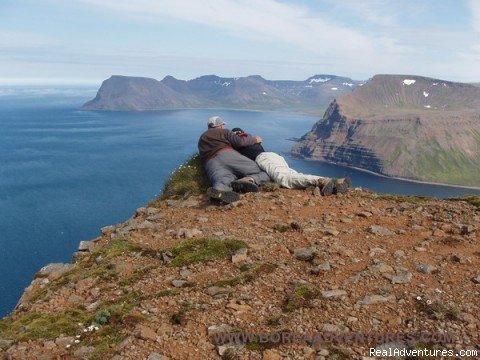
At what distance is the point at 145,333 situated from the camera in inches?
261

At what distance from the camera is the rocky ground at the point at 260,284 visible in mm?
6512

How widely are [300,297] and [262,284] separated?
39.2 inches

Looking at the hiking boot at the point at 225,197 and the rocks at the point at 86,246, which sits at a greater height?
the hiking boot at the point at 225,197

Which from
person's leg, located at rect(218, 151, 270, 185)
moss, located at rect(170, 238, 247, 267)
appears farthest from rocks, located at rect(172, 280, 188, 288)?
person's leg, located at rect(218, 151, 270, 185)

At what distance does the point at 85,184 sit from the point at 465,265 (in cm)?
15507

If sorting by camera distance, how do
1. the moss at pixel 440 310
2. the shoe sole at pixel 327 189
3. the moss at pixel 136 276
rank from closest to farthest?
the moss at pixel 440 310 < the moss at pixel 136 276 < the shoe sole at pixel 327 189

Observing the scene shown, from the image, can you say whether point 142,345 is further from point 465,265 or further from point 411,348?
point 465,265

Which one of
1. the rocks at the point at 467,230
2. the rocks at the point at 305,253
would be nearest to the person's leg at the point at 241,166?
the rocks at the point at 305,253

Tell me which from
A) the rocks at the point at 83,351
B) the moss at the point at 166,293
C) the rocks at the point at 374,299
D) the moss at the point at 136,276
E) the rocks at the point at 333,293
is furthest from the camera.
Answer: the moss at the point at 136,276

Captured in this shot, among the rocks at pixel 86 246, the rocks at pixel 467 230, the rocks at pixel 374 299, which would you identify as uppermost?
the rocks at pixel 467 230

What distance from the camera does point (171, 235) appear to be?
11859 mm

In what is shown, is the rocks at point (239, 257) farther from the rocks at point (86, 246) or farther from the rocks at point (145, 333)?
the rocks at point (86, 246)

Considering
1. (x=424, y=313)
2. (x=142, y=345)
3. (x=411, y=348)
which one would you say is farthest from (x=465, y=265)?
(x=142, y=345)

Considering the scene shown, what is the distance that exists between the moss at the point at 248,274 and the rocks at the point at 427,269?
3.11 m
